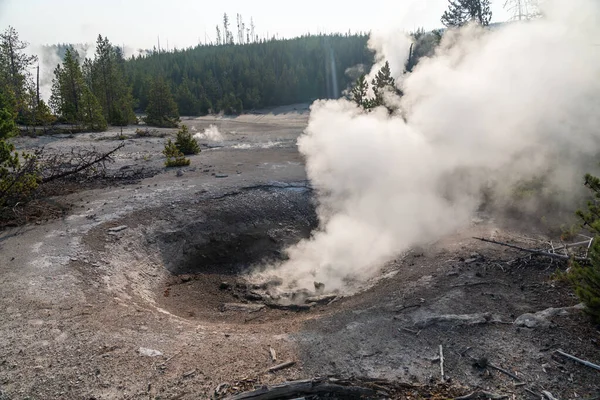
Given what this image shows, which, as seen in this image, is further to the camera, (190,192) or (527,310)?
(190,192)

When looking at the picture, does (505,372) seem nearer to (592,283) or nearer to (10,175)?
(592,283)

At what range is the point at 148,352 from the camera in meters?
5.00

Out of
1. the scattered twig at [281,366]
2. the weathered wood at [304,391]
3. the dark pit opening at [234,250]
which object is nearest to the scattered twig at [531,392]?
the weathered wood at [304,391]

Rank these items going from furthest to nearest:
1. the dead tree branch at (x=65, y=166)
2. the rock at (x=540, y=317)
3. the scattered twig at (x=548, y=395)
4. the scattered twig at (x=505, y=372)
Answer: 1. the dead tree branch at (x=65, y=166)
2. the rock at (x=540, y=317)
3. the scattered twig at (x=505, y=372)
4. the scattered twig at (x=548, y=395)

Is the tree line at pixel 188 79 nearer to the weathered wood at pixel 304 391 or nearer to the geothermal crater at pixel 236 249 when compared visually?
the geothermal crater at pixel 236 249

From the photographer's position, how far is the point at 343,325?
552cm

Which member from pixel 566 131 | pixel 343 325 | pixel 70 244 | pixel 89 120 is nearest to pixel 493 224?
pixel 566 131

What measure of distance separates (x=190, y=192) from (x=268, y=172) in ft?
11.5

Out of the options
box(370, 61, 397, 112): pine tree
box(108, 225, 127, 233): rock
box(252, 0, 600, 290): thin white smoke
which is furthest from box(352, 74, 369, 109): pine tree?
box(108, 225, 127, 233): rock

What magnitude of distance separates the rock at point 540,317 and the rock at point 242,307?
4.26 meters

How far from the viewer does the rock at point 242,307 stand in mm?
7406

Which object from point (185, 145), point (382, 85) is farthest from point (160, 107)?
point (382, 85)

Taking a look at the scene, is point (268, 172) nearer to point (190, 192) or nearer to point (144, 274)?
point (190, 192)

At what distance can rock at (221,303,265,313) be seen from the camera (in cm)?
741
